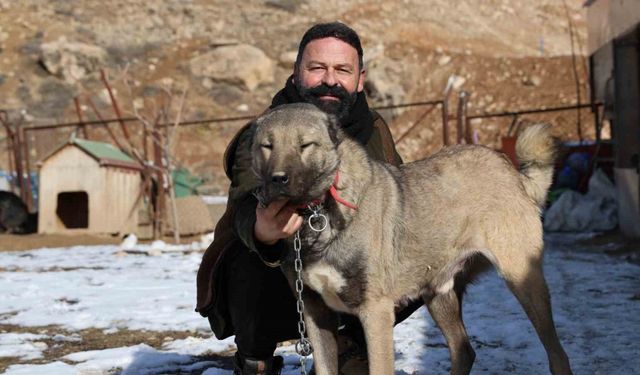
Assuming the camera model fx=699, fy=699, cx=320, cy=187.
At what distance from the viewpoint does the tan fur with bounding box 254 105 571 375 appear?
2898mm

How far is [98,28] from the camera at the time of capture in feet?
100

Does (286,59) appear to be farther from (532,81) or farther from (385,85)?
(532,81)

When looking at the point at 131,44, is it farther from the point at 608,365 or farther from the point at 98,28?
the point at 608,365

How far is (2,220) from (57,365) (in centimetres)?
1173

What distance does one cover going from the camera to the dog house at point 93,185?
1398 centimetres

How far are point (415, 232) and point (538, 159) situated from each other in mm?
992

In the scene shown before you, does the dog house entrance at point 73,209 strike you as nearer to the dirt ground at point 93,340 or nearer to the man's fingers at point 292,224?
the dirt ground at point 93,340

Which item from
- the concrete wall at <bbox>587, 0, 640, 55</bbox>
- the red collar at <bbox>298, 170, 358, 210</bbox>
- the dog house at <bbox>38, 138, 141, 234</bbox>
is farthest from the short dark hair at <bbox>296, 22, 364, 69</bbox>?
the dog house at <bbox>38, 138, 141, 234</bbox>

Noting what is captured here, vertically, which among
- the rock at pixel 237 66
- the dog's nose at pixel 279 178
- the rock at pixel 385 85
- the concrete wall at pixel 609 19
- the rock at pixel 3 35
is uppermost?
the rock at pixel 3 35

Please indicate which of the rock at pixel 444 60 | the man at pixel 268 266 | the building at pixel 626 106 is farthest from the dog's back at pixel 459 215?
the rock at pixel 444 60

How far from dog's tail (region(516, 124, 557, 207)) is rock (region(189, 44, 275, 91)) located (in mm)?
24421

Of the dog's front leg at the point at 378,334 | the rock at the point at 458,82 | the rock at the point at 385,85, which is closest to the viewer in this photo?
the dog's front leg at the point at 378,334

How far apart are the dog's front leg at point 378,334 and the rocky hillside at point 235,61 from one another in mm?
19306

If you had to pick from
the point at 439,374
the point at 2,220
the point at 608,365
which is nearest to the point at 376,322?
the point at 439,374
